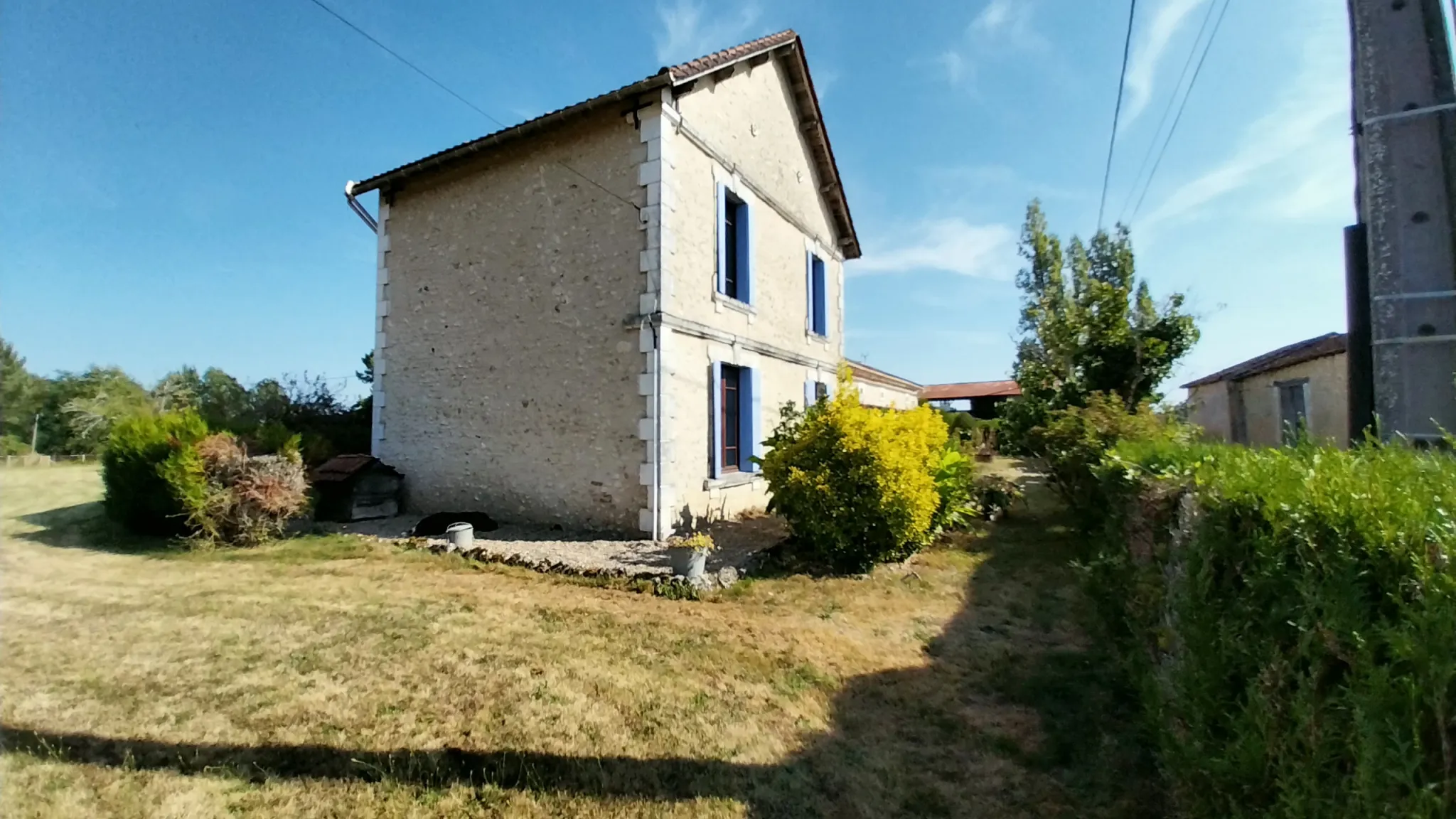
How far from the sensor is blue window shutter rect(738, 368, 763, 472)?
8789mm

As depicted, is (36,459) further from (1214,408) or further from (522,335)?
(1214,408)

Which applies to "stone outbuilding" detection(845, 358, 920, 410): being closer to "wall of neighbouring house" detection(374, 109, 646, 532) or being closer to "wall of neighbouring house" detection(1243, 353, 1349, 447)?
"wall of neighbouring house" detection(1243, 353, 1349, 447)

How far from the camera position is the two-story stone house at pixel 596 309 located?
23.3ft

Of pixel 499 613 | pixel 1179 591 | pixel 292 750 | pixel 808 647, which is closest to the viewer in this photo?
pixel 1179 591

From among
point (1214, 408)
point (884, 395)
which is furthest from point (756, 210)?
point (1214, 408)

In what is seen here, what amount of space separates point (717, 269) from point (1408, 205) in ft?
21.0

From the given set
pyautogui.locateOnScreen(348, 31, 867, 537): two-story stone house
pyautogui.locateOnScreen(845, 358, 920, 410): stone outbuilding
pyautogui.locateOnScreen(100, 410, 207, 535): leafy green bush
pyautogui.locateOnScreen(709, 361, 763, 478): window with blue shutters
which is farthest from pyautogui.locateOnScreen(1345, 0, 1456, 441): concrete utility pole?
pyautogui.locateOnScreen(845, 358, 920, 410): stone outbuilding

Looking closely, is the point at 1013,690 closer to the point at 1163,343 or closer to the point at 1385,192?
the point at 1385,192

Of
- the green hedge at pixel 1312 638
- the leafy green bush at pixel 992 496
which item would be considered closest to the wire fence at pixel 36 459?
the green hedge at pixel 1312 638

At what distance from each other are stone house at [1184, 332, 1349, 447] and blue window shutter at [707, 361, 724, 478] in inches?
330

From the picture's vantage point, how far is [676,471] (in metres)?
7.17

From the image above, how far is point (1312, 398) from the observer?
11727 mm

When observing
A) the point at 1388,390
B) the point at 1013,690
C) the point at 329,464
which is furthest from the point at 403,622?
the point at 1388,390

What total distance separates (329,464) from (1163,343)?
44.4 feet
